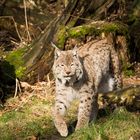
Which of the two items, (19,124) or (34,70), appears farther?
(34,70)

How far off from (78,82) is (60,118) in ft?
1.78

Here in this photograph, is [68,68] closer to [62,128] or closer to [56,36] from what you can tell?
[62,128]

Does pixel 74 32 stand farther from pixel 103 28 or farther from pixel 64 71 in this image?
pixel 64 71

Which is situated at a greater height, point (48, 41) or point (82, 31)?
point (82, 31)

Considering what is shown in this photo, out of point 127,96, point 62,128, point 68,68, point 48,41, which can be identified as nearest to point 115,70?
point 68,68

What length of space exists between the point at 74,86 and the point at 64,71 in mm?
338

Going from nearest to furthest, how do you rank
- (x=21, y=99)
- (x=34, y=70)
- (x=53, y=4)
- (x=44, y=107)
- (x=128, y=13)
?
(x=44, y=107) < (x=21, y=99) < (x=34, y=70) < (x=128, y=13) < (x=53, y=4)

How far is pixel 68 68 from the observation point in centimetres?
625

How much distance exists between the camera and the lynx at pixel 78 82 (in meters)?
6.30

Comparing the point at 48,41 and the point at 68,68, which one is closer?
the point at 68,68

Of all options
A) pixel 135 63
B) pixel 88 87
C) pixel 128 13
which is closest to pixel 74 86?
pixel 88 87

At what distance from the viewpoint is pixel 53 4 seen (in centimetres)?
1439

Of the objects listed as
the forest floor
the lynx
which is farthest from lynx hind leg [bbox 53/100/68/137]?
the forest floor

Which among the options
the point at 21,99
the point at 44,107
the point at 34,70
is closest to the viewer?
the point at 44,107
